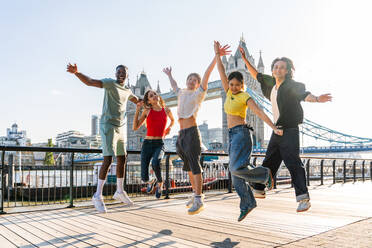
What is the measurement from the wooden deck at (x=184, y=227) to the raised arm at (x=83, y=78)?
1454 millimetres

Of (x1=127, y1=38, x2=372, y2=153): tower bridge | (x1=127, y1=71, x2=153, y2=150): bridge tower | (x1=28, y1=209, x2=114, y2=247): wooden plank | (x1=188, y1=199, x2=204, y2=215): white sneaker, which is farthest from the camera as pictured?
(x1=127, y1=71, x2=153, y2=150): bridge tower

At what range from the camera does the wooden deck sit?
2725mm

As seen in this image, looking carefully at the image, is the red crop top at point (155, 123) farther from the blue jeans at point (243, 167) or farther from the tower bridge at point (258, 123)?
the tower bridge at point (258, 123)

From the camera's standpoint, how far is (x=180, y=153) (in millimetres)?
3305

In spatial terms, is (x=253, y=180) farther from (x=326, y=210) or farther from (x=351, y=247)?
(x=326, y=210)

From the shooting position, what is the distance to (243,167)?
2.68 meters

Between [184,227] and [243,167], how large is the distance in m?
1.07

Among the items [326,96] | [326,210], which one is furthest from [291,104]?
[326,210]

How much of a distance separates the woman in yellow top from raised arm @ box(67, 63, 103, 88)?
1449 millimetres

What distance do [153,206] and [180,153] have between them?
1.96 meters

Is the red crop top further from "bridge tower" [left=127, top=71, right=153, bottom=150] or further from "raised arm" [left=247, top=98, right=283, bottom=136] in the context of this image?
"bridge tower" [left=127, top=71, right=153, bottom=150]

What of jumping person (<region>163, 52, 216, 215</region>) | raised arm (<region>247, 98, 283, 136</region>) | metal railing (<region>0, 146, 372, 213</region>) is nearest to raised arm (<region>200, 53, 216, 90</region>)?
jumping person (<region>163, 52, 216, 215</region>)

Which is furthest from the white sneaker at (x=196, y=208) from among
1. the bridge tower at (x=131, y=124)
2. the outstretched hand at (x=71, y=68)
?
the bridge tower at (x=131, y=124)

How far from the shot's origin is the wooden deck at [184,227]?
8.94 feet
